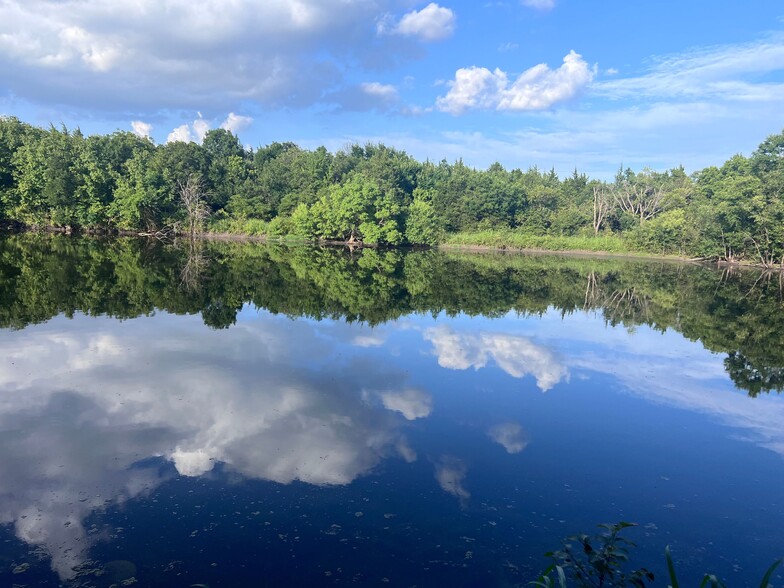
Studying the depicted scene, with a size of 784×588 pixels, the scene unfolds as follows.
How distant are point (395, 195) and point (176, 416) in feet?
177

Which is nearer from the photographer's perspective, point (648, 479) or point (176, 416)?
point (648, 479)

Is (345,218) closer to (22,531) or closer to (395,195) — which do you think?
(395,195)

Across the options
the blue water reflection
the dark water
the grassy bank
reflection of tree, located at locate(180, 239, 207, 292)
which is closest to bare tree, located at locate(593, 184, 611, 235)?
the grassy bank

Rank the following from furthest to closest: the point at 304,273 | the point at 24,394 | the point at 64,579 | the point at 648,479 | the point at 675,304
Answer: the point at 304,273 < the point at 675,304 < the point at 24,394 < the point at 648,479 < the point at 64,579

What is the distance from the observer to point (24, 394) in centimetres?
772

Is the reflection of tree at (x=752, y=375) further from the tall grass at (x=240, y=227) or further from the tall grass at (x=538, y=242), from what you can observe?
the tall grass at (x=240, y=227)

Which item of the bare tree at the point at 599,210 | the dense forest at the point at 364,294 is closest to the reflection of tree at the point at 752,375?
the dense forest at the point at 364,294

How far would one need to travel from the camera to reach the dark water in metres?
4.50

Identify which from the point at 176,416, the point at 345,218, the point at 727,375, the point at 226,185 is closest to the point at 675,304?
the point at 727,375

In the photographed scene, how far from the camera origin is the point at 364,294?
19.4 m

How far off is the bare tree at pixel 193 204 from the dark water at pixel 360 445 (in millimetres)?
36601

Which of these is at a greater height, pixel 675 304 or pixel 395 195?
pixel 395 195

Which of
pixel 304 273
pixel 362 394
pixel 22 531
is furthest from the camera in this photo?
pixel 304 273

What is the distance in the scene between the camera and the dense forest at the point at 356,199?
45031mm
